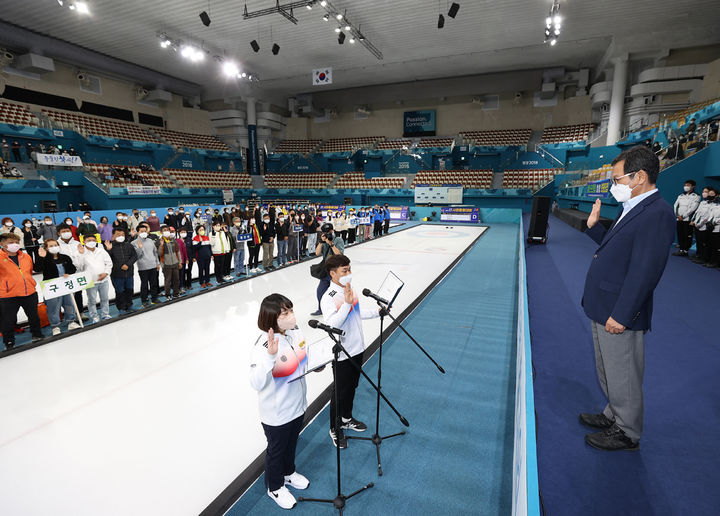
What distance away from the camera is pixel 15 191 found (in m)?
16.7

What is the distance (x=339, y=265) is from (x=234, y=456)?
6.16ft

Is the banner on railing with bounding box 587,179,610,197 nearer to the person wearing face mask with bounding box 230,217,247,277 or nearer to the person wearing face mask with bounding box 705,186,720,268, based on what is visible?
the person wearing face mask with bounding box 705,186,720,268

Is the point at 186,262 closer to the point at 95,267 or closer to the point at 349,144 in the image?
the point at 95,267

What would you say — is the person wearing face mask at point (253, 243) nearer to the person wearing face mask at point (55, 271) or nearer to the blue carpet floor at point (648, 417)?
the person wearing face mask at point (55, 271)

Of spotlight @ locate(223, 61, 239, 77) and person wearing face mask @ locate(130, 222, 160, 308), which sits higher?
spotlight @ locate(223, 61, 239, 77)

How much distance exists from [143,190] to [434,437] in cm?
2488

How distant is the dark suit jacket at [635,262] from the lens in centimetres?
230

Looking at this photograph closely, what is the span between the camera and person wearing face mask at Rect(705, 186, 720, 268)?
757 cm

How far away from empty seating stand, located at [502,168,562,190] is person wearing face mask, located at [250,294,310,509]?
2682cm

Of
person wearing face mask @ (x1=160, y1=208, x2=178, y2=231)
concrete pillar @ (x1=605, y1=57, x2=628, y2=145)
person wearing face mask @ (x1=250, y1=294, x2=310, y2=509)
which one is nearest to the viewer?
person wearing face mask @ (x1=250, y1=294, x2=310, y2=509)

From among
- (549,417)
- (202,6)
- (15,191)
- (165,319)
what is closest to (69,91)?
(15,191)

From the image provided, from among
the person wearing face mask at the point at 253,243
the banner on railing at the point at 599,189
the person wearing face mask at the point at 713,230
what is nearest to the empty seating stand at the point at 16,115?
the person wearing face mask at the point at 253,243

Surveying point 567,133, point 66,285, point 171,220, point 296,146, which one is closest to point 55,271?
point 66,285

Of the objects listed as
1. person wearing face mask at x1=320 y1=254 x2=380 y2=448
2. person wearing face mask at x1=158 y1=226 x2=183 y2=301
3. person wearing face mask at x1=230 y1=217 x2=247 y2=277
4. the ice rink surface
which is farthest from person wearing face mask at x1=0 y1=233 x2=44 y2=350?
person wearing face mask at x1=320 y1=254 x2=380 y2=448
